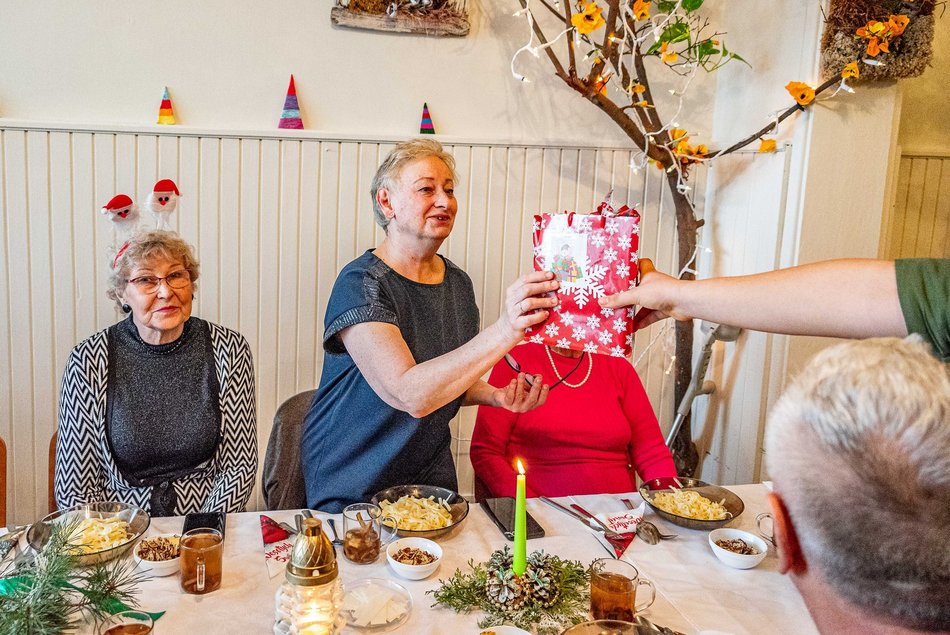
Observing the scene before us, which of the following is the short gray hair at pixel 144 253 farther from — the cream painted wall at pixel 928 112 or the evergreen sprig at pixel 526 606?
the cream painted wall at pixel 928 112

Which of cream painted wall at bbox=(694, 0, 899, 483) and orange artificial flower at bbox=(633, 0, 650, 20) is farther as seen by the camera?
cream painted wall at bbox=(694, 0, 899, 483)

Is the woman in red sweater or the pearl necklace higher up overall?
the pearl necklace

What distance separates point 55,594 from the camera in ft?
3.49

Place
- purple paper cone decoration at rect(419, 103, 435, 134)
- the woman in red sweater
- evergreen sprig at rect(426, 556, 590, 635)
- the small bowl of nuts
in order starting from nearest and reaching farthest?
evergreen sprig at rect(426, 556, 590, 635) < the small bowl of nuts < the woman in red sweater < purple paper cone decoration at rect(419, 103, 435, 134)

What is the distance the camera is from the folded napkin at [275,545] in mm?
1459

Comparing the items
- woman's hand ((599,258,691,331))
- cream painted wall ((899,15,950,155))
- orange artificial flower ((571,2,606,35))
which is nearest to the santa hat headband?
orange artificial flower ((571,2,606,35))

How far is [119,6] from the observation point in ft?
8.73

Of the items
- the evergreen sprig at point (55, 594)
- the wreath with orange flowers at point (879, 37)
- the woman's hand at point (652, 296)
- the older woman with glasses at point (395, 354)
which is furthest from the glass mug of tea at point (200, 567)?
the wreath with orange flowers at point (879, 37)

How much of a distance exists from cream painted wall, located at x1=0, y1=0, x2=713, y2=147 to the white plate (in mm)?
1993

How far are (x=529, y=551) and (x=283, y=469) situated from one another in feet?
3.18

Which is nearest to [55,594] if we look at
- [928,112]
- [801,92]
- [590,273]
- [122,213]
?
[590,273]

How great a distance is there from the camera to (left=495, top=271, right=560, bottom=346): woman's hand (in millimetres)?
1575

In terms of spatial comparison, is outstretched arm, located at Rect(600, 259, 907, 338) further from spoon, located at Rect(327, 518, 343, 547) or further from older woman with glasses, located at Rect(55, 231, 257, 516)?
older woman with glasses, located at Rect(55, 231, 257, 516)

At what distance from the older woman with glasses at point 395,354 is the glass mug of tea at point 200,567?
56cm
